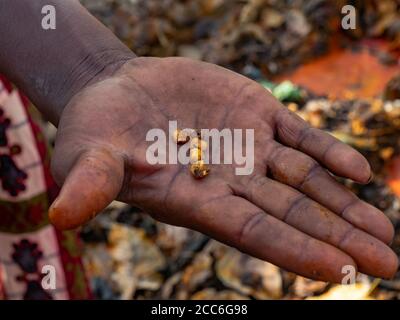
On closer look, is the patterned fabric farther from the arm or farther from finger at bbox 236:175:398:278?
finger at bbox 236:175:398:278

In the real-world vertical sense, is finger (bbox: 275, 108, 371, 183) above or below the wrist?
below

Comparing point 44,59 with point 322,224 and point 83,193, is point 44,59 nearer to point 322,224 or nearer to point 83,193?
point 83,193

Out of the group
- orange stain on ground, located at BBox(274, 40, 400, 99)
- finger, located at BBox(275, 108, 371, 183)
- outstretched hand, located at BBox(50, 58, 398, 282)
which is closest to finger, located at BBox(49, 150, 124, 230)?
outstretched hand, located at BBox(50, 58, 398, 282)

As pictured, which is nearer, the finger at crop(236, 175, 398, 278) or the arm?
the finger at crop(236, 175, 398, 278)

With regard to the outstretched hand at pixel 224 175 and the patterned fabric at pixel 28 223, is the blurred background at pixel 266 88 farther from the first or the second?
the outstretched hand at pixel 224 175

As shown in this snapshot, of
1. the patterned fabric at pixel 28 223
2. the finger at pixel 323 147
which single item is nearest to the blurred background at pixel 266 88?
the patterned fabric at pixel 28 223

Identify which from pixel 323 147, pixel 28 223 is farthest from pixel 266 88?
pixel 28 223
